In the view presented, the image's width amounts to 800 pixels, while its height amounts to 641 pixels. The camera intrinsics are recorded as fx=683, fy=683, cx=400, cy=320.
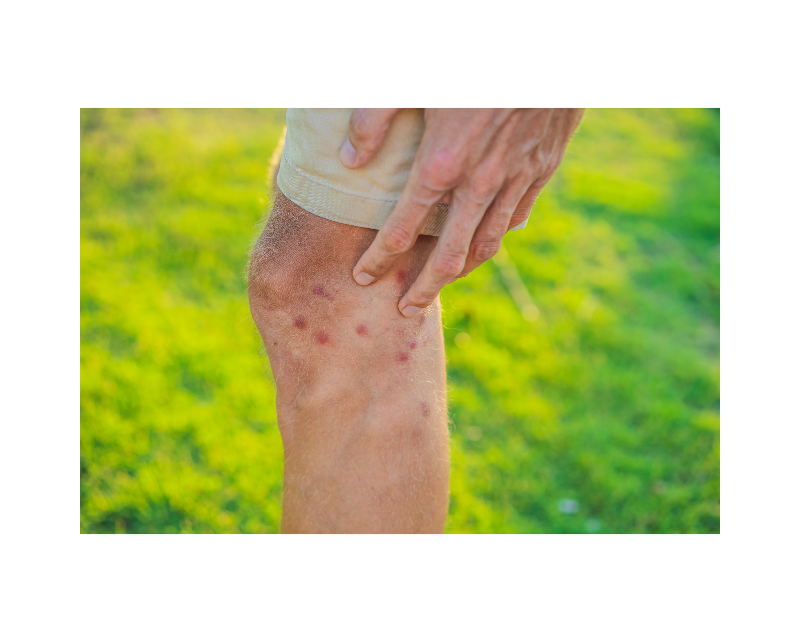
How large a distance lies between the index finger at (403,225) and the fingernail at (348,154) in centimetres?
10

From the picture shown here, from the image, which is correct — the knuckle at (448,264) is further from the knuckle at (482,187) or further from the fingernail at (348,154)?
the fingernail at (348,154)

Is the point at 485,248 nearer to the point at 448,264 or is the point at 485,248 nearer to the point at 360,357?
the point at 448,264

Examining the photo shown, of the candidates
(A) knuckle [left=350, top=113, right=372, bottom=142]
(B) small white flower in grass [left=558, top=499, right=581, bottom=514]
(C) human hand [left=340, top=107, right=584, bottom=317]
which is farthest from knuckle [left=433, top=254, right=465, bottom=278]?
(B) small white flower in grass [left=558, top=499, right=581, bottom=514]

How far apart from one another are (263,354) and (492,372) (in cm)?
124

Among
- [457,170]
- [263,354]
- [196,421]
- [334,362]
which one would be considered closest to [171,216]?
[196,421]

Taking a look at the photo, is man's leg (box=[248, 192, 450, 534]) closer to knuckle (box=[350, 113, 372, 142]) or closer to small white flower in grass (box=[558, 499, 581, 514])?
knuckle (box=[350, 113, 372, 142])

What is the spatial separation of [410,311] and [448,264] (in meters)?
0.14

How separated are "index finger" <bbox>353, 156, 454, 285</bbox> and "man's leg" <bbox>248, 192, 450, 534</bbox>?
50 millimetres

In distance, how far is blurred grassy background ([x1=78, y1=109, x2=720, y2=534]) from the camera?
1949mm

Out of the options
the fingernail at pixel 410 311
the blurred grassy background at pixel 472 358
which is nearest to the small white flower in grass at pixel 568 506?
the blurred grassy background at pixel 472 358

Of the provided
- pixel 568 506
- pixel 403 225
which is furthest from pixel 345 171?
pixel 568 506

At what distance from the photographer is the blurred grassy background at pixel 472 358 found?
76.7 inches

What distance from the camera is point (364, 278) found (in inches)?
46.3

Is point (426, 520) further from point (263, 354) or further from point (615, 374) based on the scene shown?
point (615, 374)
